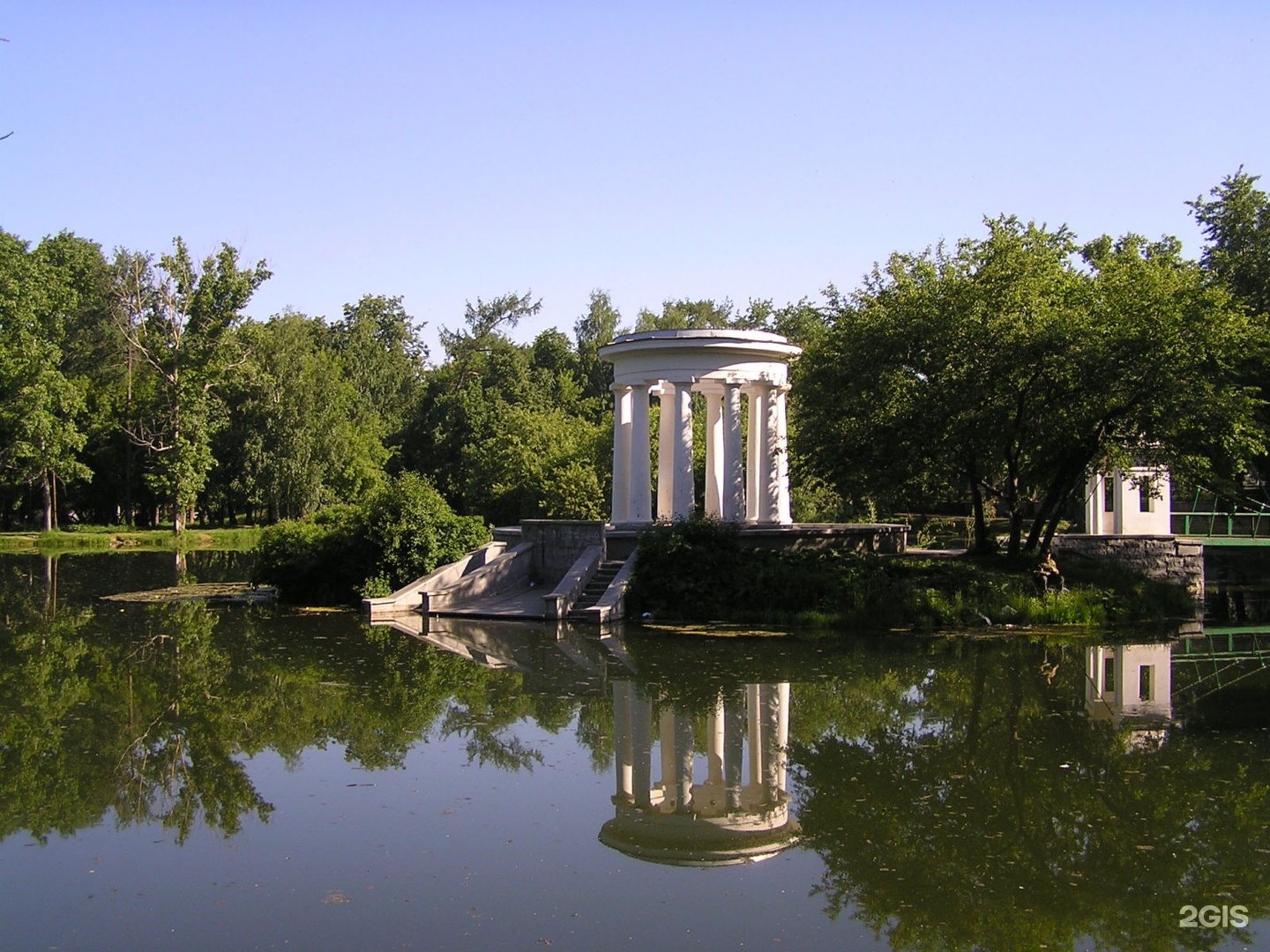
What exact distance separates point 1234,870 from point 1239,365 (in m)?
27.5

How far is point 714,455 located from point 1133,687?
14.6 metres

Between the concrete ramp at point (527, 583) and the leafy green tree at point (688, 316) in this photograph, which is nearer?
the concrete ramp at point (527, 583)

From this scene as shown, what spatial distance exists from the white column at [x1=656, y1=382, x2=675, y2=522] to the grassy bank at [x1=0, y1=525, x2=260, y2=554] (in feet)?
90.3

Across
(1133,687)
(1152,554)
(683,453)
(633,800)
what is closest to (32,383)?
(683,453)

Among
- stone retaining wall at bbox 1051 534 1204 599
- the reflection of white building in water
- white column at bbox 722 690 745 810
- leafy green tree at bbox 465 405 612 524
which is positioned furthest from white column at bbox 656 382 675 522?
white column at bbox 722 690 745 810

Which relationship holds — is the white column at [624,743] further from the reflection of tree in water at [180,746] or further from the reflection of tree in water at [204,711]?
the reflection of tree in water at [180,746]

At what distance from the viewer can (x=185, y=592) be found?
31562mm

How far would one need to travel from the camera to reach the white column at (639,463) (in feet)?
96.0

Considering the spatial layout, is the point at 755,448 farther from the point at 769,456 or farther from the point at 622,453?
the point at 622,453

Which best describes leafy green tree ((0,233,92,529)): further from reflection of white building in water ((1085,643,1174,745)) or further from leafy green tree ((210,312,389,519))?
reflection of white building in water ((1085,643,1174,745))

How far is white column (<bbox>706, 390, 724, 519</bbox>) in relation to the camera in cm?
3036

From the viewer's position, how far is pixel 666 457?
105 feet

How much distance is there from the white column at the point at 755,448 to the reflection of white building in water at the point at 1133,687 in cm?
995

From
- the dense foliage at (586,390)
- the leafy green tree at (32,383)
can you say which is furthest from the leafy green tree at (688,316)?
the leafy green tree at (32,383)
